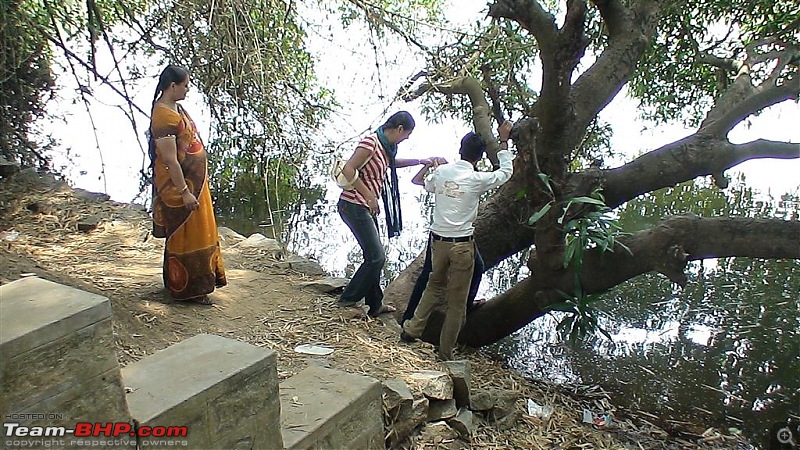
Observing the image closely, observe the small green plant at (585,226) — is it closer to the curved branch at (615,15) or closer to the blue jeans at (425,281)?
the blue jeans at (425,281)

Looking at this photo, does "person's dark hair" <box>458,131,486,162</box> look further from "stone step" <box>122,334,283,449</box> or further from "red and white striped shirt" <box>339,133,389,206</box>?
"stone step" <box>122,334,283,449</box>

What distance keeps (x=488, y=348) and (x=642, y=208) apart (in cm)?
375

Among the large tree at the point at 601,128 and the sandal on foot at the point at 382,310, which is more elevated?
the large tree at the point at 601,128

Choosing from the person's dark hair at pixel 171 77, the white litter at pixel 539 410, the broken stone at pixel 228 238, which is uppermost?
the person's dark hair at pixel 171 77

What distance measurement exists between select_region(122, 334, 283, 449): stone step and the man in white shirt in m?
1.59

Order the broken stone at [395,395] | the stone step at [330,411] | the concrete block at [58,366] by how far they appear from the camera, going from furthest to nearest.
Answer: the broken stone at [395,395] → the stone step at [330,411] → the concrete block at [58,366]

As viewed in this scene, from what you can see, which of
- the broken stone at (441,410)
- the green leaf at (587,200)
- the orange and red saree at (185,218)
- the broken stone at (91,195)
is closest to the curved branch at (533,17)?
the green leaf at (587,200)

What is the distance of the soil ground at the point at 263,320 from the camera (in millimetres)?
3332

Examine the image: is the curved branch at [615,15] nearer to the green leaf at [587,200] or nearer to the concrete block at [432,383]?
the green leaf at [587,200]

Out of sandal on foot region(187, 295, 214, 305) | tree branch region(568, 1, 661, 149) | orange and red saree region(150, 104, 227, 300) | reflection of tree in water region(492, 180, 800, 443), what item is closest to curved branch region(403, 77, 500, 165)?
tree branch region(568, 1, 661, 149)

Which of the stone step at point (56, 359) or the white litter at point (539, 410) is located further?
the white litter at point (539, 410)

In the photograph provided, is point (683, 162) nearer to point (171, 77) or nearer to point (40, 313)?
point (171, 77)

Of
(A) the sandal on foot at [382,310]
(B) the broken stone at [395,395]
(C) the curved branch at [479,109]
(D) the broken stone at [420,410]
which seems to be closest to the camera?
(B) the broken stone at [395,395]

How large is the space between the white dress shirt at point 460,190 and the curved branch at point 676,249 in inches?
42.1
